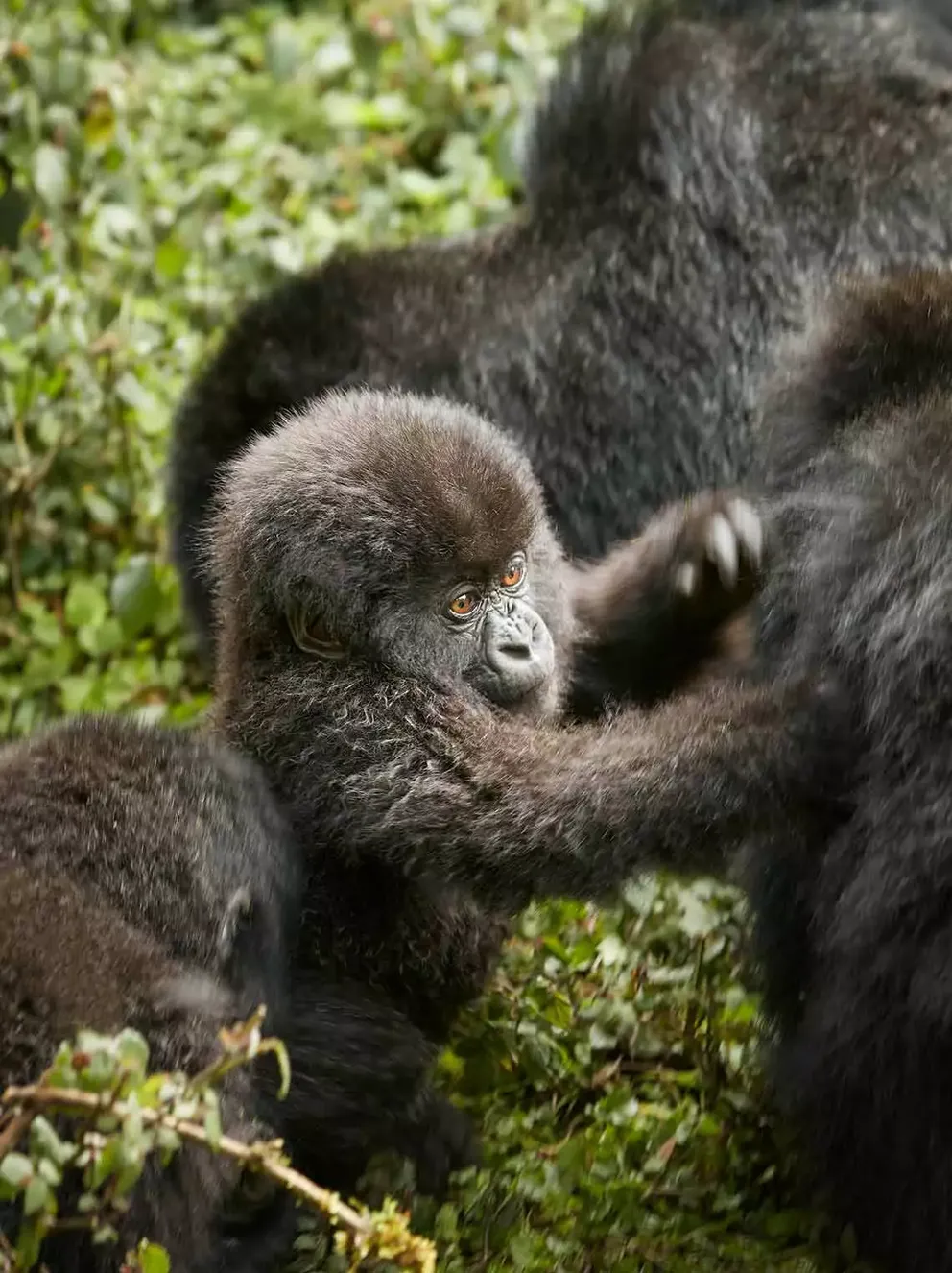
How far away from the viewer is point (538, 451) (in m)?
3.09

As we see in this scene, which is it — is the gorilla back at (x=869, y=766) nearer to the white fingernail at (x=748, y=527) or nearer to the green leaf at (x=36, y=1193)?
the white fingernail at (x=748, y=527)

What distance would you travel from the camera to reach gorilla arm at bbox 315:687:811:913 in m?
2.10

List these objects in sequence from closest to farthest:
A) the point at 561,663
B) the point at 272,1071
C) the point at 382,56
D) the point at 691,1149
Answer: the point at 272,1071 < the point at 691,1149 < the point at 561,663 < the point at 382,56

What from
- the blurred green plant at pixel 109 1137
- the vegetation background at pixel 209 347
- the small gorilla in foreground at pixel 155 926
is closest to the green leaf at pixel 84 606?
the vegetation background at pixel 209 347

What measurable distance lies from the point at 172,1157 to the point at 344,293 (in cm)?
179

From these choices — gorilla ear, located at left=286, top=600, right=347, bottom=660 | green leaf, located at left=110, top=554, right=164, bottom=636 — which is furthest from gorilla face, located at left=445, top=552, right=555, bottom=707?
green leaf, located at left=110, top=554, right=164, bottom=636

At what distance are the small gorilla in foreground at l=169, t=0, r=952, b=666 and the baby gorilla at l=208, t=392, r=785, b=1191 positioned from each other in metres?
0.59

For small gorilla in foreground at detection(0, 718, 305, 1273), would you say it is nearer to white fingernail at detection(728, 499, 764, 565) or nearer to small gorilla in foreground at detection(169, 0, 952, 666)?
white fingernail at detection(728, 499, 764, 565)

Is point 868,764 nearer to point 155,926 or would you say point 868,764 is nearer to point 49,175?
point 155,926

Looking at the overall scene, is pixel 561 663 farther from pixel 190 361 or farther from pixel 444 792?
pixel 190 361

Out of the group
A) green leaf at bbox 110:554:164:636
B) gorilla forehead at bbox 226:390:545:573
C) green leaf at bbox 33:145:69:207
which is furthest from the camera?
green leaf at bbox 33:145:69:207

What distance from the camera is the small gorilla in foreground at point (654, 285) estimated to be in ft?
9.99

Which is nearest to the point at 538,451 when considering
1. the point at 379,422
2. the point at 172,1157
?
the point at 379,422

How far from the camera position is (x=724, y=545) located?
2.52 m
